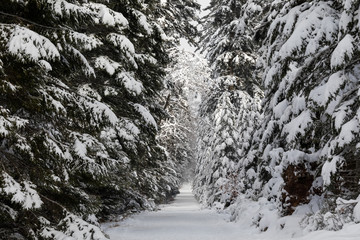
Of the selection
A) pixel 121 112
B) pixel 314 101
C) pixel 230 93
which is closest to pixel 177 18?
pixel 230 93

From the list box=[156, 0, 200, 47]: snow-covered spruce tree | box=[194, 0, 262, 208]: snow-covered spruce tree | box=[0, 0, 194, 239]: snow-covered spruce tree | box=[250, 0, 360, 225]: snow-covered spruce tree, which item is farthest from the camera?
box=[194, 0, 262, 208]: snow-covered spruce tree

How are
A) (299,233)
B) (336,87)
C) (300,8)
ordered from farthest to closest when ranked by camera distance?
(300,8), (299,233), (336,87)

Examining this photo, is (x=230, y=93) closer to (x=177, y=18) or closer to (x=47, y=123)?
(x=177, y=18)

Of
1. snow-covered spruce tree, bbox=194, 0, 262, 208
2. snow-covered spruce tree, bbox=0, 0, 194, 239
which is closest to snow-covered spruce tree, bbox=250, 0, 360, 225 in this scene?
snow-covered spruce tree, bbox=0, 0, 194, 239

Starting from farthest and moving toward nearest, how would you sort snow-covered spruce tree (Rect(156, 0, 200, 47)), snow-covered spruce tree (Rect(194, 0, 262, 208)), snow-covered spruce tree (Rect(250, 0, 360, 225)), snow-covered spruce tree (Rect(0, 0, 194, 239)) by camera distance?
1. snow-covered spruce tree (Rect(194, 0, 262, 208))
2. snow-covered spruce tree (Rect(156, 0, 200, 47))
3. snow-covered spruce tree (Rect(250, 0, 360, 225))
4. snow-covered spruce tree (Rect(0, 0, 194, 239))

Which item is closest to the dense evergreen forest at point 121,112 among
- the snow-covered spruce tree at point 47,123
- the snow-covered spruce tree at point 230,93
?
the snow-covered spruce tree at point 47,123

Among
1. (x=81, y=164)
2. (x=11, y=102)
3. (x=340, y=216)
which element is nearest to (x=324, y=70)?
(x=340, y=216)

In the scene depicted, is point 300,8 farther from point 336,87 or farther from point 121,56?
point 121,56

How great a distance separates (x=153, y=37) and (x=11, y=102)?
784 centimetres

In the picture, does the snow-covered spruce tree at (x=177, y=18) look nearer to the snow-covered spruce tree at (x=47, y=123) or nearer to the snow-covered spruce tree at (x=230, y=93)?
the snow-covered spruce tree at (x=230, y=93)

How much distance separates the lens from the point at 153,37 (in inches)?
517

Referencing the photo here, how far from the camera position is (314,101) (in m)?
8.10

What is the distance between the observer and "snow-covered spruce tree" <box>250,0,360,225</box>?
7.21 meters

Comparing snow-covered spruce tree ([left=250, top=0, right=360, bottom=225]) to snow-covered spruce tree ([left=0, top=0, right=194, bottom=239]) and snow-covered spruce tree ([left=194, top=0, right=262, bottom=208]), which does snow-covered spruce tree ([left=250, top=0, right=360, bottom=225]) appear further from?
snow-covered spruce tree ([left=194, top=0, right=262, bottom=208])
